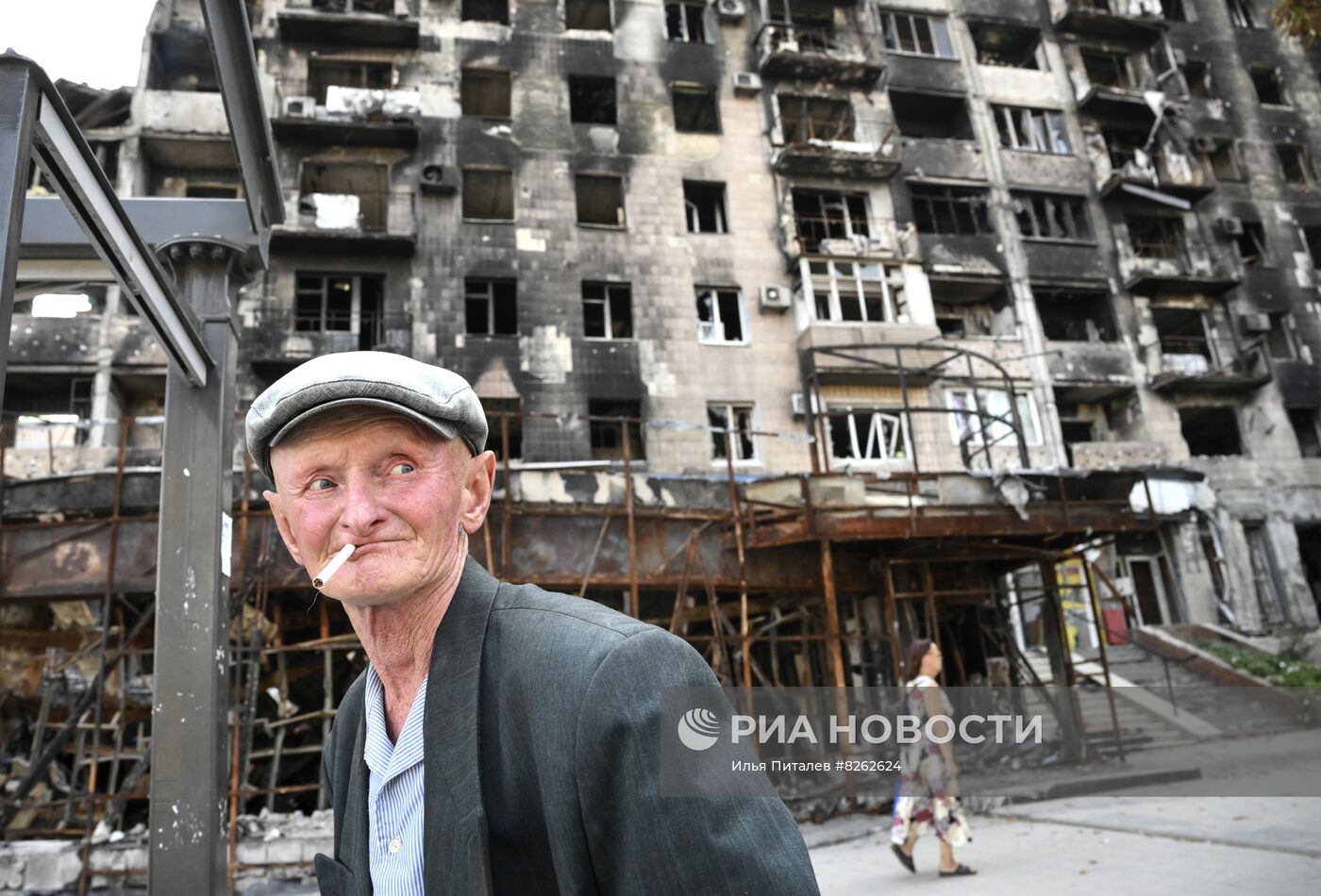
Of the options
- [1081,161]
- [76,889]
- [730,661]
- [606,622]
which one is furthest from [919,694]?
[1081,161]

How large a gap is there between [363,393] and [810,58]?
79.2 feet

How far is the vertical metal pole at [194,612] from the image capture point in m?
3.56

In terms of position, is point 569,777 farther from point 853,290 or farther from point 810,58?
point 810,58

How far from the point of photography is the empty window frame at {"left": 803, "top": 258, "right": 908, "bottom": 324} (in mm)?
20672

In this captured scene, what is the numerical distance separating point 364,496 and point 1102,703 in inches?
726

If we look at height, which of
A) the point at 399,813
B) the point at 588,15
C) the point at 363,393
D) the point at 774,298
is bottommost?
the point at 399,813

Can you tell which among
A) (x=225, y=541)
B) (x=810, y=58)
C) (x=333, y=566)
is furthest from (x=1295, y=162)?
(x=333, y=566)

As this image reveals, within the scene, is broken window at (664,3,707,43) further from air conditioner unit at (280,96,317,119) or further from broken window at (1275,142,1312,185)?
broken window at (1275,142,1312,185)

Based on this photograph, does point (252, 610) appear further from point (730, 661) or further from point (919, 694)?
point (919, 694)

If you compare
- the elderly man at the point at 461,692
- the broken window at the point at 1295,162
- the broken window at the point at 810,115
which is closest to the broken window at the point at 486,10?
the broken window at the point at 810,115

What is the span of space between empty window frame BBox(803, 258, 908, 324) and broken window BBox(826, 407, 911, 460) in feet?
8.01

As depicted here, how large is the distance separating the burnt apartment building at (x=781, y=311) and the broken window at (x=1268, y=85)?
91 centimetres

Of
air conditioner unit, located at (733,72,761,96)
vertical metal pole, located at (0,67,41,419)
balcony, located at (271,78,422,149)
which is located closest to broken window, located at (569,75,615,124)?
air conditioner unit, located at (733,72,761,96)

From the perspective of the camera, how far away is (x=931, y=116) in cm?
2552
